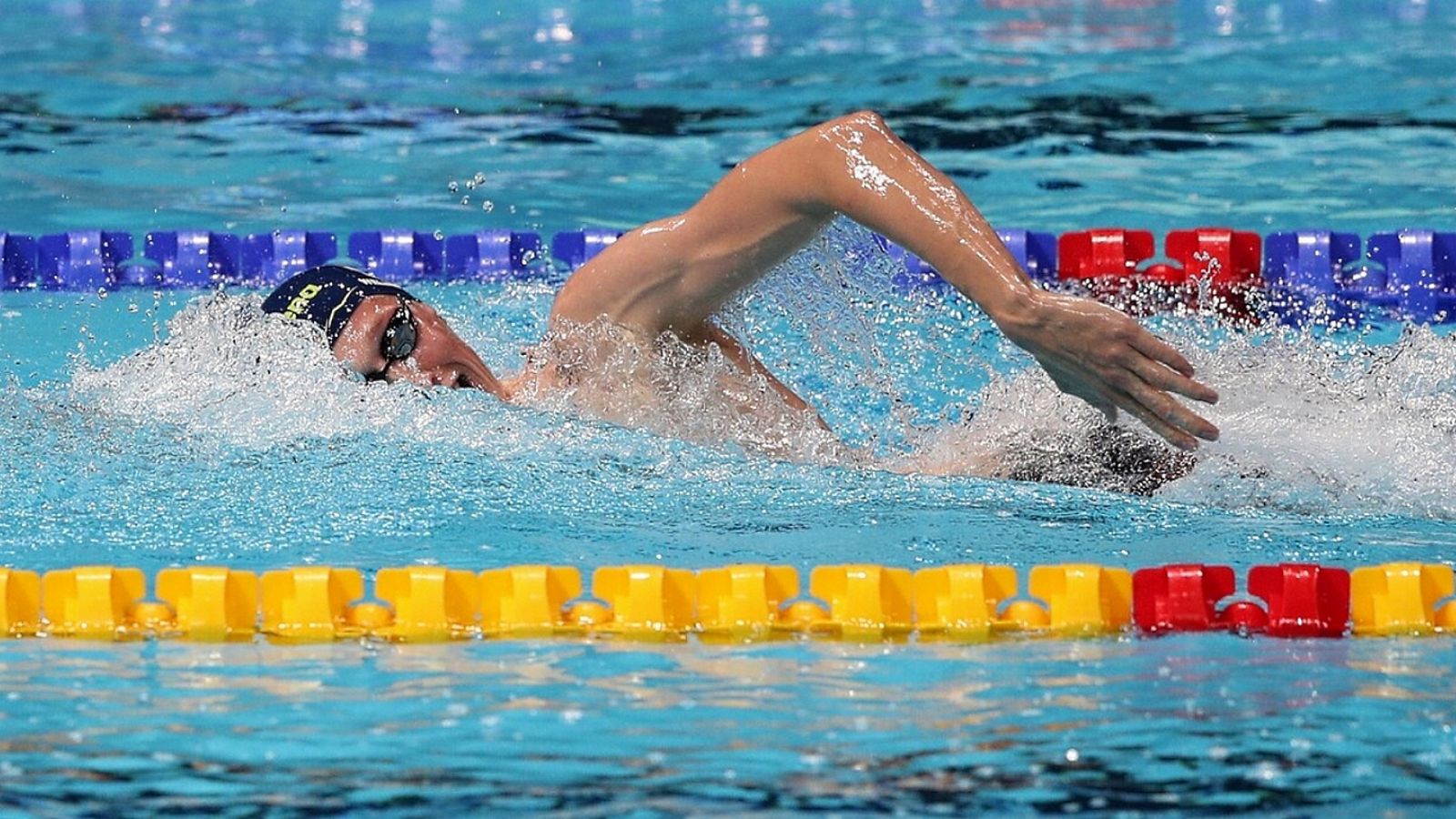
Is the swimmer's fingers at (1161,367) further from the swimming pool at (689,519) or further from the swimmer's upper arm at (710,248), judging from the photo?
the swimmer's upper arm at (710,248)

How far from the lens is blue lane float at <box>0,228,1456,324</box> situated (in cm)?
552

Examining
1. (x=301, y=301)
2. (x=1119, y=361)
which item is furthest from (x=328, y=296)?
(x=1119, y=361)

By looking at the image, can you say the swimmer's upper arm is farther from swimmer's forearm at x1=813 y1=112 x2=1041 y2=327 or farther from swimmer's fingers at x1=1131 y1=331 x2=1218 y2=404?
swimmer's fingers at x1=1131 y1=331 x2=1218 y2=404

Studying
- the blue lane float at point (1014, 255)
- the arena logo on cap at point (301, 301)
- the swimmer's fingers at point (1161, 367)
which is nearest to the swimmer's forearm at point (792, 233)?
the swimmer's fingers at point (1161, 367)

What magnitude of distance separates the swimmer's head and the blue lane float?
5.84ft

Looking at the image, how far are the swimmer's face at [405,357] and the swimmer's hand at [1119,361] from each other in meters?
1.35

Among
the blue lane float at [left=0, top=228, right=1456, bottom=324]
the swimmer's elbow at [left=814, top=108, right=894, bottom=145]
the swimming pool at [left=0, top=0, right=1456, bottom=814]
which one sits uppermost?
the blue lane float at [left=0, top=228, right=1456, bottom=324]

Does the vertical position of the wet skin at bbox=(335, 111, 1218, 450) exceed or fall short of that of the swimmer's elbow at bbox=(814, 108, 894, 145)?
it falls short

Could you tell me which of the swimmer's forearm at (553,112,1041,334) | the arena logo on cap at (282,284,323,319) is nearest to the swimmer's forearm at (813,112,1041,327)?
the swimmer's forearm at (553,112,1041,334)

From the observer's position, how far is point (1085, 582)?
2795 mm

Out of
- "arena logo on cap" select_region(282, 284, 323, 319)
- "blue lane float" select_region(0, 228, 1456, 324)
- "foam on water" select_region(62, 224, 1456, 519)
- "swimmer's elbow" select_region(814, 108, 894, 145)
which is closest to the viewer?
"swimmer's elbow" select_region(814, 108, 894, 145)

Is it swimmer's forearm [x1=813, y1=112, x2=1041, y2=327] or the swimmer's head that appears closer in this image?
swimmer's forearm [x1=813, y1=112, x2=1041, y2=327]

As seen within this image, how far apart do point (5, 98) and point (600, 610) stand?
6.25 meters

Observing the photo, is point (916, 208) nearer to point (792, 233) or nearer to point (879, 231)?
point (879, 231)
